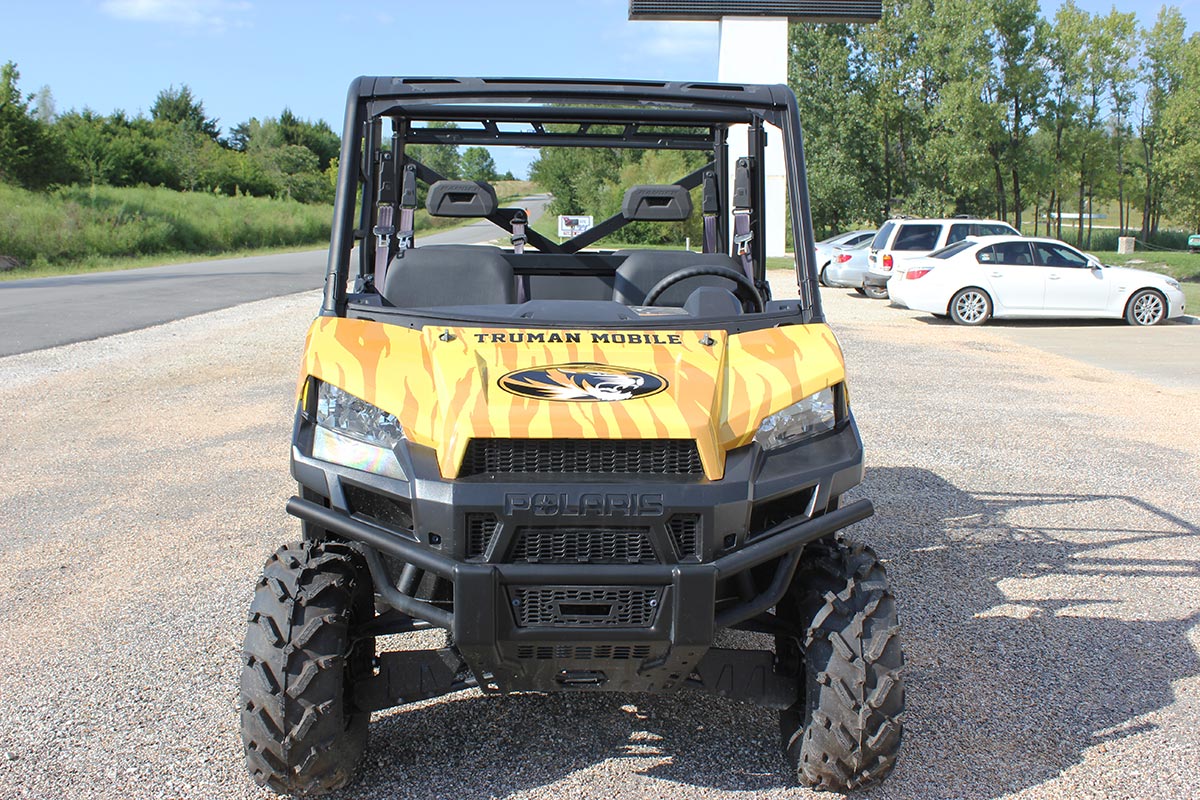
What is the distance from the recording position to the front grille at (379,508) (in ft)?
9.74

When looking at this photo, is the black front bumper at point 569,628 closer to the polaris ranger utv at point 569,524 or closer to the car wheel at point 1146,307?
the polaris ranger utv at point 569,524

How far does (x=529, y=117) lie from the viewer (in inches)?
169

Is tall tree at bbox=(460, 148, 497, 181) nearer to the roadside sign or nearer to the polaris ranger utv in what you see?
the polaris ranger utv

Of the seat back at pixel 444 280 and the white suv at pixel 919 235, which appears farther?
the white suv at pixel 919 235

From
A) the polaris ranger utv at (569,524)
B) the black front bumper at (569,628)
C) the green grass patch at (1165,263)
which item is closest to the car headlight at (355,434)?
the polaris ranger utv at (569,524)

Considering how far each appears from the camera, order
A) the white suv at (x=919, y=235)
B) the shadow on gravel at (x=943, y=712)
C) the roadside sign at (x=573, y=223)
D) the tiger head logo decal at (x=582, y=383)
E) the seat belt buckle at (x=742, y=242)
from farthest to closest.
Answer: the white suv at (x=919, y=235), the roadside sign at (x=573, y=223), the seat belt buckle at (x=742, y=242), the shadow on gravel at (x=943, y=712), the tiger head logo decal at (x=582, y=383)

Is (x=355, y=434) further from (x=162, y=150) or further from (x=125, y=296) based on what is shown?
(x=162, y=150)

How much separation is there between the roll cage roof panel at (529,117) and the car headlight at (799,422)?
46 cm

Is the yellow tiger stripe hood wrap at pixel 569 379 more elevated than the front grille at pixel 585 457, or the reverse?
the yellow tiger stripe hood wrap at pixel 569 379

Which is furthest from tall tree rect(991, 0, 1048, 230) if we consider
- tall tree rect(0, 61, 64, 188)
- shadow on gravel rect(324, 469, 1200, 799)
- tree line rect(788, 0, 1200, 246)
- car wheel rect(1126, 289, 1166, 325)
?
shadow on gravel rect(324, 469, 1200, 799)

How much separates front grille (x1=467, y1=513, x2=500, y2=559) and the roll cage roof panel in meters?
1.07

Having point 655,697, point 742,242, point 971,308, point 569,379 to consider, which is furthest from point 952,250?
point 569,379

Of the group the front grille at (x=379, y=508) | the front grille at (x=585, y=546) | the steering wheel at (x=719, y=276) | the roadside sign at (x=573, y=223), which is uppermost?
the roadside sign at (x=573, y=223)

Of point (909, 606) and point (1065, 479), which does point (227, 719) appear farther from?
point (1065, 479)
